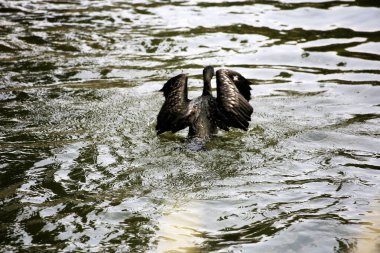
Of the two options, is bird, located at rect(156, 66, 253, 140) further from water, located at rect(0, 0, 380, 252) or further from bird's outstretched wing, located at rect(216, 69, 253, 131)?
water, located at rect(0, 0, 380, 252)

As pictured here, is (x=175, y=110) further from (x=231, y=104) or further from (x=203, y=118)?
(x=231, y=104)

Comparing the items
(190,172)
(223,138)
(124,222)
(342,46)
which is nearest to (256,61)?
(342,46)

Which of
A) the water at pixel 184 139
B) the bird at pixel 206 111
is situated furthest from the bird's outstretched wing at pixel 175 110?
the water at pixel 184 139

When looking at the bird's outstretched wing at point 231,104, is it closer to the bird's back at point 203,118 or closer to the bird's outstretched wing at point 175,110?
the bird's back at point 203,118

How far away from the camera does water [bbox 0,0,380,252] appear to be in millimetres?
5180

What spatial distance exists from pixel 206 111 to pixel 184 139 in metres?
0.45

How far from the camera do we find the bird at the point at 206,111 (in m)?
7.11

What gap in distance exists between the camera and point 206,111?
24.3 feet

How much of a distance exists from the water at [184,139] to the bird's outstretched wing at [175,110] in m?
0.24

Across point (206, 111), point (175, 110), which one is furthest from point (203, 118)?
point (175, 110)

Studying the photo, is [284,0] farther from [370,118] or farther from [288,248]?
[288,248]

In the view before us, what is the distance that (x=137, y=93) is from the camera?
9227mm

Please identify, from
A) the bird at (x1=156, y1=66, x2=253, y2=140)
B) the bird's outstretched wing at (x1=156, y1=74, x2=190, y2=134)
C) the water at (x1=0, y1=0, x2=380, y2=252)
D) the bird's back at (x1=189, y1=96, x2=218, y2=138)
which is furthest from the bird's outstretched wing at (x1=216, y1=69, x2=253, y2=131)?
the bird's outstretched wing at (x1=156, y1=74, x2=190, y2=134)

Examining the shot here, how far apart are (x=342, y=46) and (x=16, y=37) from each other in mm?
6605
